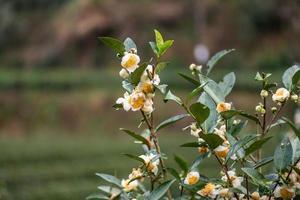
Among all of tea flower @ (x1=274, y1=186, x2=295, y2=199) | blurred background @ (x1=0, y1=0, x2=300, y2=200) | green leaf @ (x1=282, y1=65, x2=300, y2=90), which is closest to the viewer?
tea flower @ (x1=274, y1=186, x2=295, y2=199)

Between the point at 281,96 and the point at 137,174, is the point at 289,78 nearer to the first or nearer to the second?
the point at 281,96

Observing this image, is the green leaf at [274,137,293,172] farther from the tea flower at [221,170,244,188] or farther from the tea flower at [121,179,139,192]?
the tea flower at [121,179,139,192]

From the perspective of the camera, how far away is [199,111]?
79 cm

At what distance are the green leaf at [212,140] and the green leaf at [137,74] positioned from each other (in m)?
0.12

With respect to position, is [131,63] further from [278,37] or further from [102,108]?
[278,37]

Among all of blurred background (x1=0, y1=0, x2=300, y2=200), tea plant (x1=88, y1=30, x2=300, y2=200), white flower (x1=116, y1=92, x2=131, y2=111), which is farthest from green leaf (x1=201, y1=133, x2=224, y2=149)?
blurred background (x1=0, y1=0, x2=300, y2=200)

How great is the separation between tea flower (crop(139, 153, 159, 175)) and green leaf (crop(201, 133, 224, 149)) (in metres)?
0.09

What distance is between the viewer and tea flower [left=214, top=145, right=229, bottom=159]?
812 mm

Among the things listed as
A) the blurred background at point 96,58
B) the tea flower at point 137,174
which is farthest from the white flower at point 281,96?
the blurred background at point 96,58

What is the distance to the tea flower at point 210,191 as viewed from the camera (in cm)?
82

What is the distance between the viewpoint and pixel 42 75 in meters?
12.9

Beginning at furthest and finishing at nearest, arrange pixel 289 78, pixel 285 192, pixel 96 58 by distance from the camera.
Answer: pixel 96 58 → pixel 289 78 → pixel 285 192

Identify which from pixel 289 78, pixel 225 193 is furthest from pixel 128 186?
pixel 289 78

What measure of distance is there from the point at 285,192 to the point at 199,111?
0.50ft
